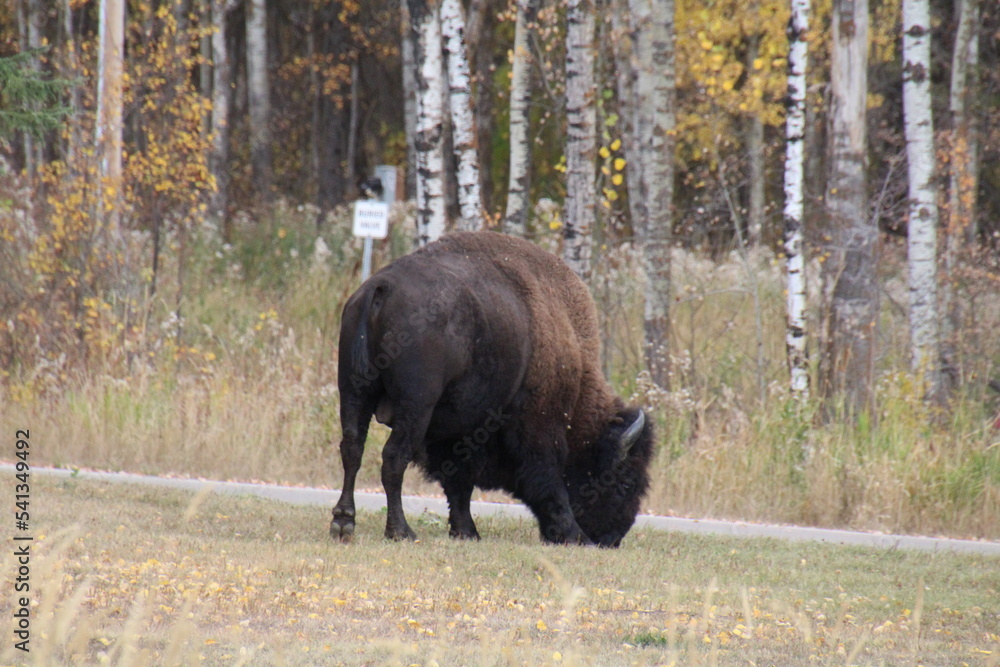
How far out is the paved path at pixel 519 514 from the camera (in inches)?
348

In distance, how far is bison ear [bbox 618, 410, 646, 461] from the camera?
27.0 feet

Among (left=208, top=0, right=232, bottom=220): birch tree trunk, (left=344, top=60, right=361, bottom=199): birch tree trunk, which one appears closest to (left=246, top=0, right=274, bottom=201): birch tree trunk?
(left=208, top=0, right=232, bottom=220): birch tree trunk

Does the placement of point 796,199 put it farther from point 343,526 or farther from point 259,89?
point 259,89

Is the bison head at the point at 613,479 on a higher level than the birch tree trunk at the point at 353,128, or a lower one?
lower

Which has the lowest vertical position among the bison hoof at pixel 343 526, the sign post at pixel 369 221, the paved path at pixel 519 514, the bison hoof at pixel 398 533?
the paved path at pixel 519 514

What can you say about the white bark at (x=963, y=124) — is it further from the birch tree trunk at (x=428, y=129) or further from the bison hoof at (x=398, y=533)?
the bison hoof at (x=398, y=533)

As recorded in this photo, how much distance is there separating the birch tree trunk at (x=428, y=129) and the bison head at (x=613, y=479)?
12.8ft

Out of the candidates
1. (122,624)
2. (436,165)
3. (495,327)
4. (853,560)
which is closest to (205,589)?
(122,624)

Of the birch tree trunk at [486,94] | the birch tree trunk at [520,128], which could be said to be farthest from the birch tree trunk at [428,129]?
the birch tree trunk at [486,94]

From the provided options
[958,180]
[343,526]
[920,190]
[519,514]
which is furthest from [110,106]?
[958,180]

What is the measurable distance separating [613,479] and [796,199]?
13.6 feet

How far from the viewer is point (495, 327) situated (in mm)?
7562

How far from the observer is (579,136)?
1140cm

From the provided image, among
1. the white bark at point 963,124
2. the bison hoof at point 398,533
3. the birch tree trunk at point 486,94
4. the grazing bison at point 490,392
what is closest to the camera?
the grazing bison at point 490,392
